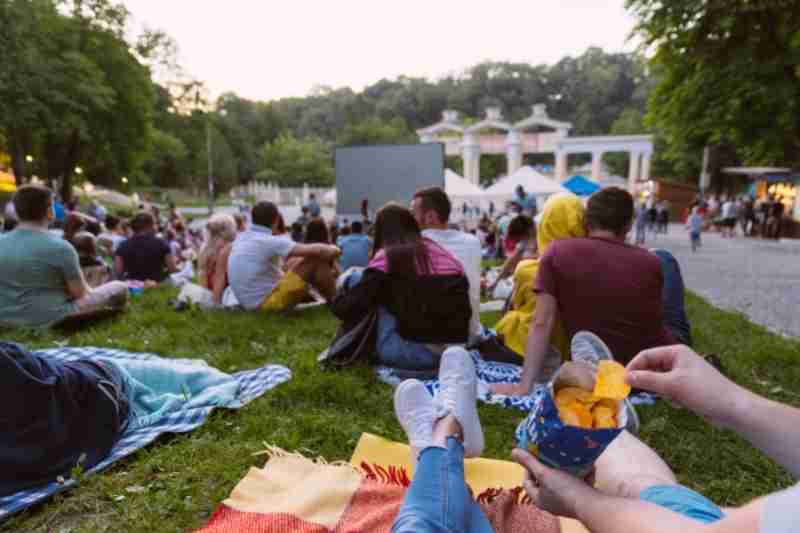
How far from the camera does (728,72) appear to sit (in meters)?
10.4

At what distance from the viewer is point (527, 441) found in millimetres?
1360

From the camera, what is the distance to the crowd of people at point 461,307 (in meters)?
1.21

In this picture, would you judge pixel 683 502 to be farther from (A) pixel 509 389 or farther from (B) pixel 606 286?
(A) pixel 509 389

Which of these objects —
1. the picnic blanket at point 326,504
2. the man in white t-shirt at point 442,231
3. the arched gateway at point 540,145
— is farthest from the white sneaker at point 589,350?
the arched gateway at point 540,145

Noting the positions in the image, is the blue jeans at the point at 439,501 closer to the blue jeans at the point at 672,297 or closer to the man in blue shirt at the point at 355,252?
the blue jeans at the point at 672,297

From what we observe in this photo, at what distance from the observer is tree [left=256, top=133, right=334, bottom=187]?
5322 centimetres

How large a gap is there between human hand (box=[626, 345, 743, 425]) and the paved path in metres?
4.88

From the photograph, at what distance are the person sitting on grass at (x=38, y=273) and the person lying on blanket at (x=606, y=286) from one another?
392 centimetres

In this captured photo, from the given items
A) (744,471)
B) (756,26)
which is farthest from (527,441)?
(756,26)

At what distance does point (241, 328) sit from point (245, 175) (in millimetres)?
56741

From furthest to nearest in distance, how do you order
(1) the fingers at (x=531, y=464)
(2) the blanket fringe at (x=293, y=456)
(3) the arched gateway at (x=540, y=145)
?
(3) the arched gateway at (x=540, y=145) → (2) the blanket fringe at (x=293, y=456) → (1) the fingers at (x=531, y=464)

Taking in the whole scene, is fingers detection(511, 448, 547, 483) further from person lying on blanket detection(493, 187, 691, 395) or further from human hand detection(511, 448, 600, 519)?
person lying on blanket detection(493, 187, 691, 395)

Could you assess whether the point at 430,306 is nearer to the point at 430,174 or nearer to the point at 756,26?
the point at 756,26

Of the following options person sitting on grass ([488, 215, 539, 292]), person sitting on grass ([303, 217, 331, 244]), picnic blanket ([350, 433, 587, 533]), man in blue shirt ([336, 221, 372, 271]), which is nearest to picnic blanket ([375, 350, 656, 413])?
picnic blanket ([350, 433, 587, 533])
